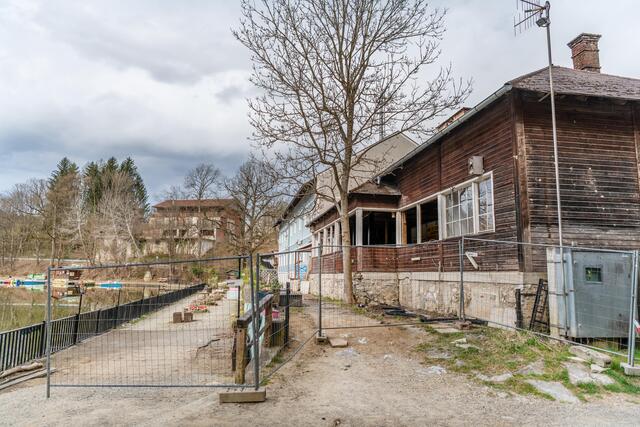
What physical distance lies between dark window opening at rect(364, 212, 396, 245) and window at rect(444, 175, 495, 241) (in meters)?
6.79

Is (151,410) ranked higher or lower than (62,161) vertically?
lower

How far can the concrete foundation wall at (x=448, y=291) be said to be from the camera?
A: 8.73 metres

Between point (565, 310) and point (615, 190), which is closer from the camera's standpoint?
point (565, 310)

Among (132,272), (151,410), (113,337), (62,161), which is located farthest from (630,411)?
(62,161)

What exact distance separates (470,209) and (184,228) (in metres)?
41.6

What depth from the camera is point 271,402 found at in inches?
193

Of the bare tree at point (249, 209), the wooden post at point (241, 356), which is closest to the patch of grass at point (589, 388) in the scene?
the wooden post at point (241, 356)

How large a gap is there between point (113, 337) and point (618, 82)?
14.2 meters

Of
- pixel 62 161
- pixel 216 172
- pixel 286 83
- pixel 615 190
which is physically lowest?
pixel 615 190

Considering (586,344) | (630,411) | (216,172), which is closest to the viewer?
(630,411)

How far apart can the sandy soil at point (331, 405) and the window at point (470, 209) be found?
527 cm

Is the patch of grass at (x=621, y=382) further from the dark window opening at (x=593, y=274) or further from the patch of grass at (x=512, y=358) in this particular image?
the dark window opening at (x=593, y=274)

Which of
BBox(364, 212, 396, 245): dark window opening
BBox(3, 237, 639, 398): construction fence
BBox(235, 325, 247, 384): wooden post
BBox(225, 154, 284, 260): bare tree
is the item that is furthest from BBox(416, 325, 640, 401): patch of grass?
BBox(225, 154, 284, 260): bare tree

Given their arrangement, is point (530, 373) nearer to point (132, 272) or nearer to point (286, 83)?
point (286, 83)
